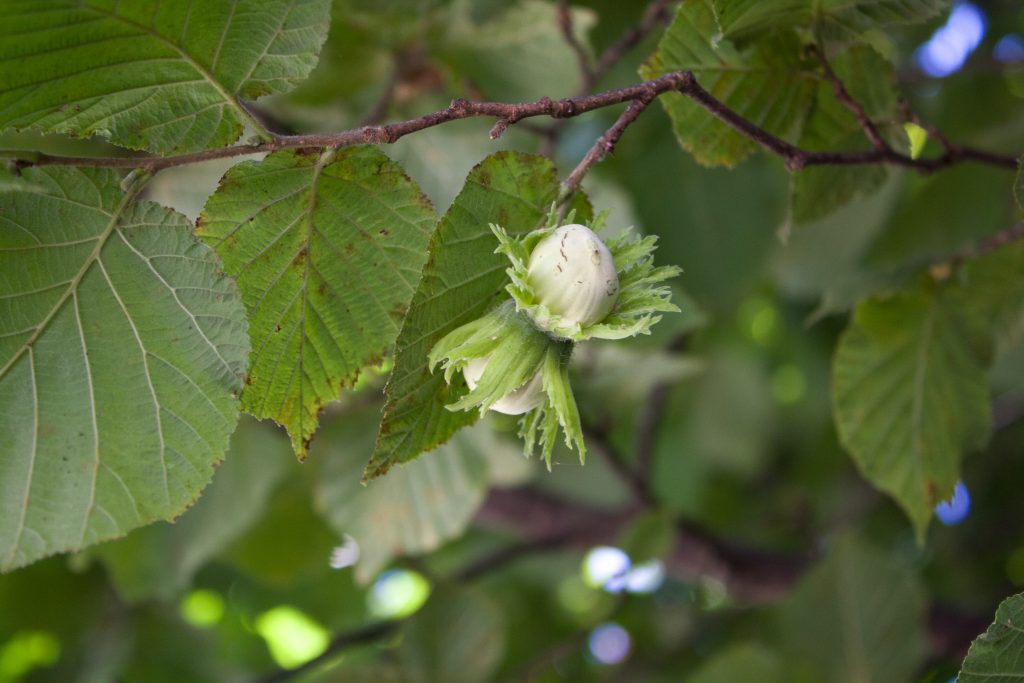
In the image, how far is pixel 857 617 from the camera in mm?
1929

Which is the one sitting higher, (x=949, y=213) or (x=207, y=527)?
(x=949, y=213)

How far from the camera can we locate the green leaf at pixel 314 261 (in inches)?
31.5

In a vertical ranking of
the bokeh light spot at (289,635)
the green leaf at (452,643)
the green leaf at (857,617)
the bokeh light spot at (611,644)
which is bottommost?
the bokeh light spot at (611,644)

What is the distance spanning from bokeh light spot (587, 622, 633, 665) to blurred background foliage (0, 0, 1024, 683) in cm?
1

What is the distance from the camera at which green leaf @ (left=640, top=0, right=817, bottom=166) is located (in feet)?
3.09

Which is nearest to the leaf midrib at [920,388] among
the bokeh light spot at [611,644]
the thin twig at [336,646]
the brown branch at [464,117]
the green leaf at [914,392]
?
the green leaf at [914,392]

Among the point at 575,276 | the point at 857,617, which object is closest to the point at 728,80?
the point at 575,276

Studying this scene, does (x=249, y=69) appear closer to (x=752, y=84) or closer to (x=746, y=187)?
(x=752, y=84)

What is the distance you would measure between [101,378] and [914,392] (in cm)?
100

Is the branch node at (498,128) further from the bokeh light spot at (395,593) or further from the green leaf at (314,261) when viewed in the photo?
the bokeh light spot at (395,593)

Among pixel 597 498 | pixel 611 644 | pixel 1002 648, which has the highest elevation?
pixel 1002 648

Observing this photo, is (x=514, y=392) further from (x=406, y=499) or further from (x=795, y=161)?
(x=406, y=499)

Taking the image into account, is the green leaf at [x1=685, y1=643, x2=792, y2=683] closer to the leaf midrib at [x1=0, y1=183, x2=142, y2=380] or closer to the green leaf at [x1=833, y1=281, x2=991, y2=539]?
the green leaf at [x1=833, y1=281, x2=991, y2=539]

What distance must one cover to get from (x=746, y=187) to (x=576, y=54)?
790 millimetres
